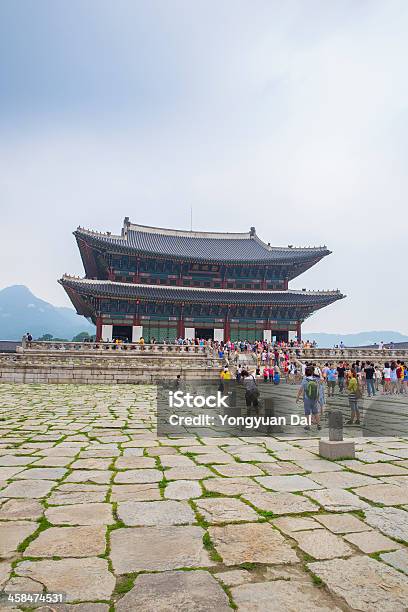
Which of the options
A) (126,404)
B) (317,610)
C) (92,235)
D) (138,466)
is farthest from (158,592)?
(92,235)

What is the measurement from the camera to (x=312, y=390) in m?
7.59

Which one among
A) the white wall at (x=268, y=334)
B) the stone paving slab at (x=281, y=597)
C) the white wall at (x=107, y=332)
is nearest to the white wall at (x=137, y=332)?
the white wall at (x=107, y=332)

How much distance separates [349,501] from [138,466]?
2.40m

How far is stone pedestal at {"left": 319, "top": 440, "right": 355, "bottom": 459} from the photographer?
5.23 meters

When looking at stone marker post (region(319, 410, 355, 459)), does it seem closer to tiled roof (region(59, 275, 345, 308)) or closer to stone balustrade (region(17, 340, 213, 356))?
stone balustrade (region(17, 340, 213, 356))

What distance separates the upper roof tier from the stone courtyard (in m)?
27.5

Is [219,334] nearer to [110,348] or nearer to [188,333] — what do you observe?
[188,333]

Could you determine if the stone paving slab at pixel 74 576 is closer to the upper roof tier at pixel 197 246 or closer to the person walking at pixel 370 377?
the person walking at pixel 370 377

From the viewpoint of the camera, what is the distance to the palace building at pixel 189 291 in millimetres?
31281

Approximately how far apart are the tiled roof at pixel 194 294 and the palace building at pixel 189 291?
0.23 ft

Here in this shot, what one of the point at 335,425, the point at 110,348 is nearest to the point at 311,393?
the point at 335,425

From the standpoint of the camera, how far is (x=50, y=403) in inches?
444

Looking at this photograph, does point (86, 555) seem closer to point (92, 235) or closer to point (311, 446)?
point (311, 446)

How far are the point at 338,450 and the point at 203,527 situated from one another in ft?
9.12
